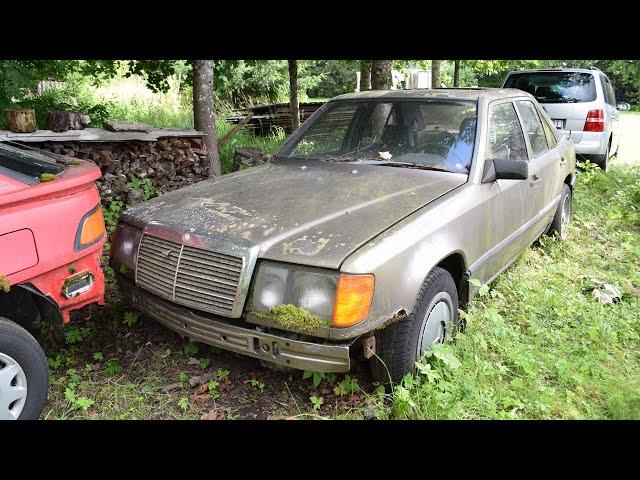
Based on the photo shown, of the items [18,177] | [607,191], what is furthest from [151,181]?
[607,191]

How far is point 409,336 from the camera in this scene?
9.09 feet

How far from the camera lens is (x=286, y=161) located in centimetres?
417

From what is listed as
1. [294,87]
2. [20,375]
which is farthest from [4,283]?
[294,87]

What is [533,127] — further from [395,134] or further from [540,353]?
[540,353]

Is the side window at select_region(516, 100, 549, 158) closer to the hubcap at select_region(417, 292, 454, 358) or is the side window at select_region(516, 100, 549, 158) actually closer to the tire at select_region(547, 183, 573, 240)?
the tire at select_region(547, 183, 573, 240)

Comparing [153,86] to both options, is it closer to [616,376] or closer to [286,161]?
[286,161]

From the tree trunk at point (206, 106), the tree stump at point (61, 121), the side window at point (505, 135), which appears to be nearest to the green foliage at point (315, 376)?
the side window at point (505, 135)

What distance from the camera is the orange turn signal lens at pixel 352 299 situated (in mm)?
2404

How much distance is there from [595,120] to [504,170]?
5869 mm

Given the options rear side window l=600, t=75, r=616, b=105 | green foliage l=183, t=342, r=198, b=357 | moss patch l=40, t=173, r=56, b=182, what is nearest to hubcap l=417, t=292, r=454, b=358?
green foliage l=183, t=342, r=198, b=357

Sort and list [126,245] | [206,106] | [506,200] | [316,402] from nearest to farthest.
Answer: [316,402] → [126,245] → [506,200] → [206,106]

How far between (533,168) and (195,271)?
296 cm

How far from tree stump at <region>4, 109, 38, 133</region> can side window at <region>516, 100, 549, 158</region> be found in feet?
16.0

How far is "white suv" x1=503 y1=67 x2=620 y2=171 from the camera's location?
8250 millimetres
